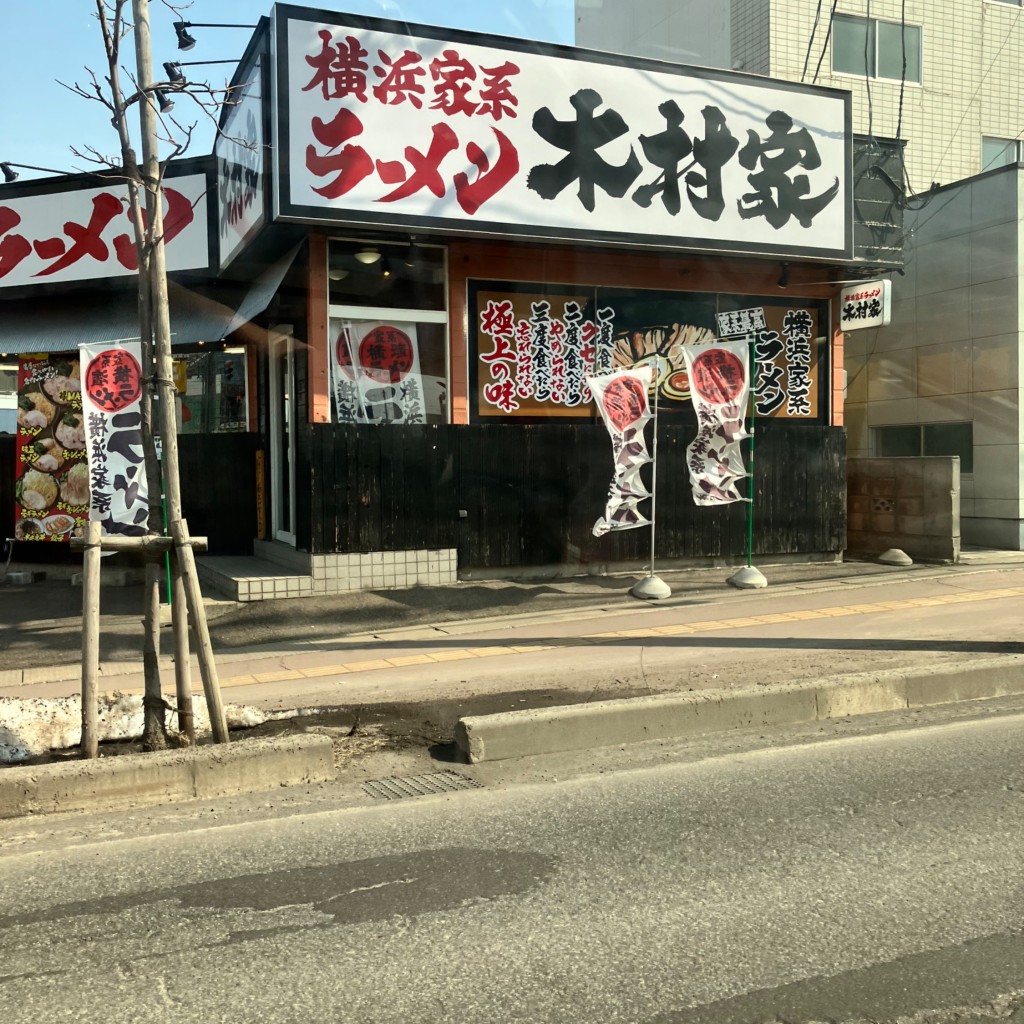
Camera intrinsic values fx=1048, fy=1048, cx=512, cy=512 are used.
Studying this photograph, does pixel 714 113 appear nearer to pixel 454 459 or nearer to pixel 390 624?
pixel 454 459

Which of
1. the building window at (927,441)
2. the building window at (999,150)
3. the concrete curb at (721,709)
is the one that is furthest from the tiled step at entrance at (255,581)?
the building window at (999,150)

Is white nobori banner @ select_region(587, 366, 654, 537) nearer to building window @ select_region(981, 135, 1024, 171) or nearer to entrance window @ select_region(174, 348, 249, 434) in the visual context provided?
entrance window @ select_region(174, 348, 249, 434)

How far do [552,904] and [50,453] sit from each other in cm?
1116

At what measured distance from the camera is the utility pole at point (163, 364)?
5605mm

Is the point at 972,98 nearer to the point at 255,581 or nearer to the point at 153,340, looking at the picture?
the point at 255,581

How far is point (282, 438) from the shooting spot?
13.4 metres

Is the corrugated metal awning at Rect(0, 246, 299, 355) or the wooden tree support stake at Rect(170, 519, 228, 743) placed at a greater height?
the corrugated metal awning at Rect(0, 246, 299, 355)

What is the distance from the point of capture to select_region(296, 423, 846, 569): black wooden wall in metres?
11.5

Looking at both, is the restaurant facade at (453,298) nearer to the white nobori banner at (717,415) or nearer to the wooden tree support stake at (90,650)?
the white nobori banner at (717,415)

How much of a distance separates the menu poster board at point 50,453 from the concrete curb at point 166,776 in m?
8.46

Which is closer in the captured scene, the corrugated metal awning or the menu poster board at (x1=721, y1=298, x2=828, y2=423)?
the corrugated metal awning

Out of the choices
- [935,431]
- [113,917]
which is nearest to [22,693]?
[113,917]

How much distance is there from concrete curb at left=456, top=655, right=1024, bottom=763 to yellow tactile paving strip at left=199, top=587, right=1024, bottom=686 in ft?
7.78

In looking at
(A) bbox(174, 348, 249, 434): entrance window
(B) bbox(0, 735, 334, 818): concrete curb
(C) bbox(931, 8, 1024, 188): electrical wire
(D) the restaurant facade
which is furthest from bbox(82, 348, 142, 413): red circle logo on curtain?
(C) bbox(931, 8, 1024, 188): electrical wire
